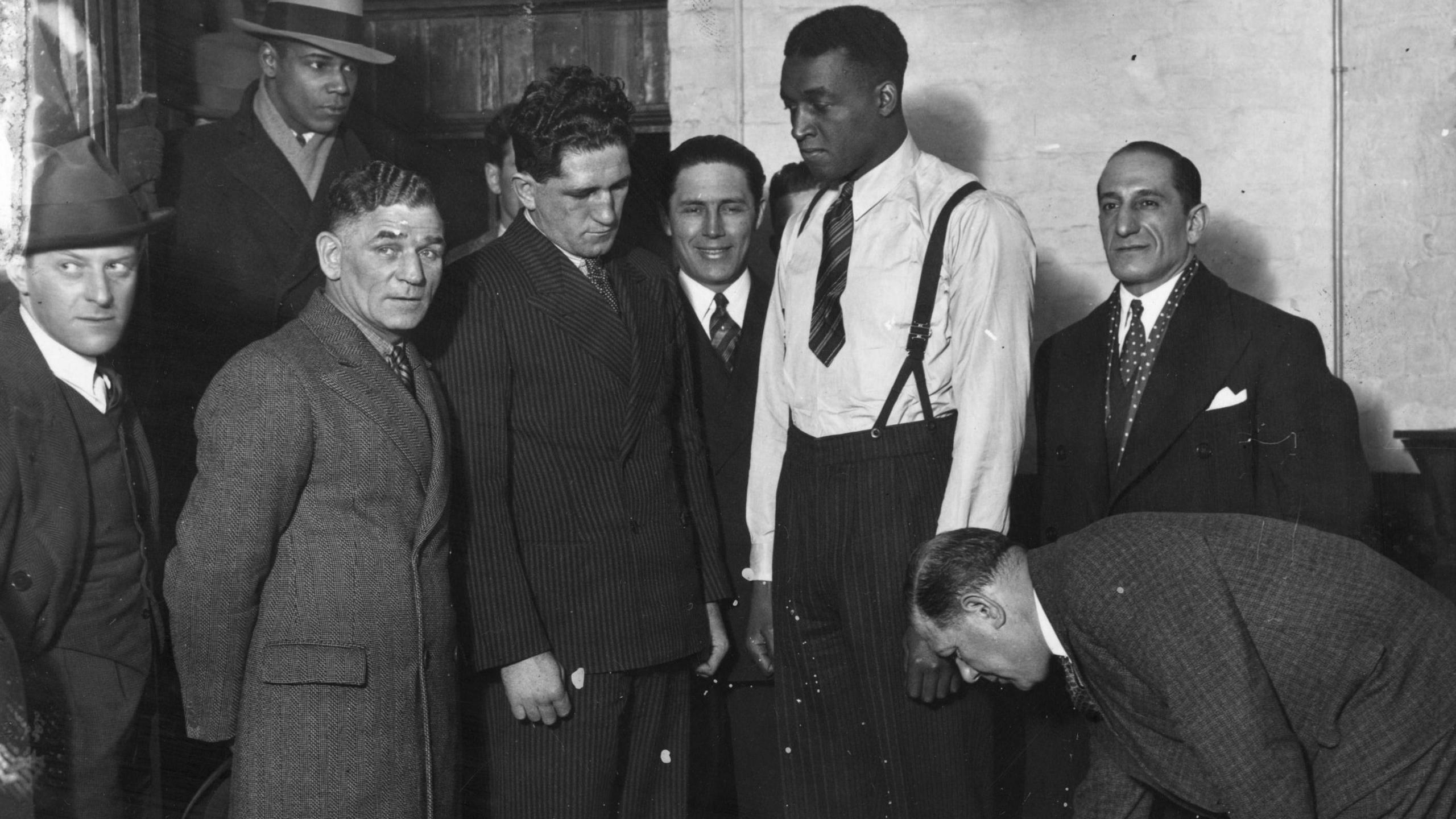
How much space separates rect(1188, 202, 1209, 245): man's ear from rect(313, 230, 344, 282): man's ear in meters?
2.12

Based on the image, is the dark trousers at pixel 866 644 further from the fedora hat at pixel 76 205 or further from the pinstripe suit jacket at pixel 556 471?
the fedora hat at pixel 76 205

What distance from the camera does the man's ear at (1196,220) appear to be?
339 centimetres

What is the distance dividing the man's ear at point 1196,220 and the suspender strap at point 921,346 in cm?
85

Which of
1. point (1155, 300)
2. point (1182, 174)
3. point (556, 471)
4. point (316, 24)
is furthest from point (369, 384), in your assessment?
point (1182, 174)

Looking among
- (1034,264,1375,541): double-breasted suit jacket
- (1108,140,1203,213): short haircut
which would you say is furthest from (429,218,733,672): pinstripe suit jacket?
(1108,140,1203,213): short haircut

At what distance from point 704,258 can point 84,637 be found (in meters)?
1.75

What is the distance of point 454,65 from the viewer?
510 cm

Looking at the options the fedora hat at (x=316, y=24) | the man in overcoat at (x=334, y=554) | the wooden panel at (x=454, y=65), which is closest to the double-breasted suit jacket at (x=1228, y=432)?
the man in overcoat at (x=334, y=554)

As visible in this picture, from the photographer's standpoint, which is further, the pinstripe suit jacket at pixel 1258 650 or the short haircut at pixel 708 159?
the short haircut at pixel 708 159

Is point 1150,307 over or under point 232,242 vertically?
under

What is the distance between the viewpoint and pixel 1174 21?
4.65 meters

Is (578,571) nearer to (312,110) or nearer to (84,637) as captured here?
(84,637)

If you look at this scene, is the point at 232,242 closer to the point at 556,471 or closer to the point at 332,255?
the point at 332,255

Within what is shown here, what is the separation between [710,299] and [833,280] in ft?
1.81
